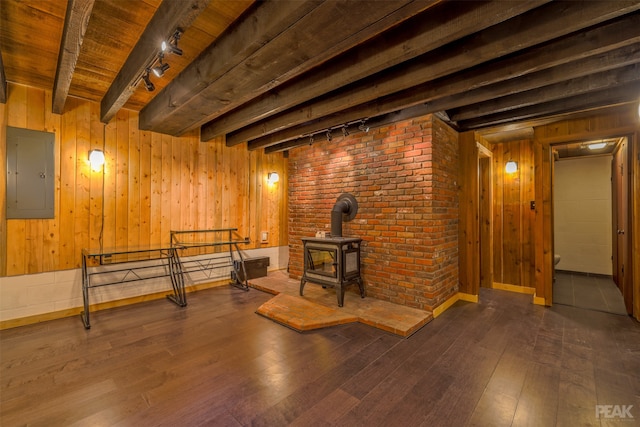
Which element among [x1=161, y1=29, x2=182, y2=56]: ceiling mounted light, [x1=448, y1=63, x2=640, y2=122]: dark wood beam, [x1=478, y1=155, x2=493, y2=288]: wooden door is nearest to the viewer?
[x1=161, y1=29, x2=182, y2=56]: ceiling mounted light

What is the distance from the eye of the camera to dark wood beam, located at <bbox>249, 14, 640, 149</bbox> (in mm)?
1757

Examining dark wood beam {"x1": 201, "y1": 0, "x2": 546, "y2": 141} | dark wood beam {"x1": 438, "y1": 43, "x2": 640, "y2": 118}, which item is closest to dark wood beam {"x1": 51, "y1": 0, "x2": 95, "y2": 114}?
dark wood beam {"x1": 201, "y1": 0, "x2": 546, "y2": 141}

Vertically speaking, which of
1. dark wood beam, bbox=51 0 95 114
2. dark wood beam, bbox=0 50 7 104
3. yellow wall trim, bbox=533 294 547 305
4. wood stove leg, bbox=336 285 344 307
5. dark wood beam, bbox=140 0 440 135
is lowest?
yellow wall trim, bbox=533 294 547 305

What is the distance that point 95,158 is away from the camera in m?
3.34

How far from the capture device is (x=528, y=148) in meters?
4.18

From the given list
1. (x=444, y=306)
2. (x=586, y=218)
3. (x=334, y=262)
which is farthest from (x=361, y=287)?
(x=586, y=218)

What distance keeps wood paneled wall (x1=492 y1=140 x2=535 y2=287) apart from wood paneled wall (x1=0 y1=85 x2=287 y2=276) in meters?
4.20

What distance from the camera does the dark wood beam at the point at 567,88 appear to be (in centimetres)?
223

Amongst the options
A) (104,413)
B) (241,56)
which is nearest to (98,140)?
(241,56)

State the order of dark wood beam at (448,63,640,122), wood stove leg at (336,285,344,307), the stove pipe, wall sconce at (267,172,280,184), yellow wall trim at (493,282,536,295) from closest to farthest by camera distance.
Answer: dark wood beam at (448,63,640,122)
wood stove leg at (336,285,344,307)
the stove pipe
yellow wall trim at (493,282,536,295)
wall sconce at (267,172,280,184)

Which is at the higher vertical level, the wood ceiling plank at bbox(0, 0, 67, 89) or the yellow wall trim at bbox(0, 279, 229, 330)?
the wood ceiling plank at bbox(0, 0, 67, 89)

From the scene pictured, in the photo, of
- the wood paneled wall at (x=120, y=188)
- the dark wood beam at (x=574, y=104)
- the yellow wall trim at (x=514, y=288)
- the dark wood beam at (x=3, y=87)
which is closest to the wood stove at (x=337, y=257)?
the wood paneled wall at (x=120, y=188)

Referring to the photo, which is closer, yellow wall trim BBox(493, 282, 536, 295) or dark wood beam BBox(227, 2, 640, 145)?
dark wood beam BBox(227, 2, 640, 145)

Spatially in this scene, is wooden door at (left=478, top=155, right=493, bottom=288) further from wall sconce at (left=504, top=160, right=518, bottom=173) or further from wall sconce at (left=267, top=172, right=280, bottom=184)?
wall sconce at (left=267, top=172, right=280, bottom=184)
